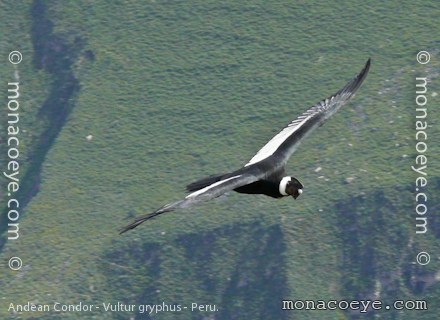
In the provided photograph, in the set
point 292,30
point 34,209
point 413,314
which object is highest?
point 292,30

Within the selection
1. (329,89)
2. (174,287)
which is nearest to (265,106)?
(329,89)

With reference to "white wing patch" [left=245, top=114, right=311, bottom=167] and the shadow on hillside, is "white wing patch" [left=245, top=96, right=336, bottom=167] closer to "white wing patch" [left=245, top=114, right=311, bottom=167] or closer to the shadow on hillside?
"white wing patch" [left=245, top=114, right=311, bottom=167]

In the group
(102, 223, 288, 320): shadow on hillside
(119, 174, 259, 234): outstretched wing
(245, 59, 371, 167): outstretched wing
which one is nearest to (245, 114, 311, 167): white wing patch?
(245, 59, 371, 167): outstretched wing

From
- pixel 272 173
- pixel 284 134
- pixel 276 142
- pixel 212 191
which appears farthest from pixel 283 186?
pixel 212 191

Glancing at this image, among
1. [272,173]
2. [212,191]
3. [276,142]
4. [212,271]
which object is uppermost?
[212,191]

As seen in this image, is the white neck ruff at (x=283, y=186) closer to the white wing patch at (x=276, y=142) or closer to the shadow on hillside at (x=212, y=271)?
the white wing patch at (x=276, y=142)

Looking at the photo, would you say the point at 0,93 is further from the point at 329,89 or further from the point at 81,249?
the point at 329,89

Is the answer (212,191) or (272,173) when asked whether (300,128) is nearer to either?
(272,173)
